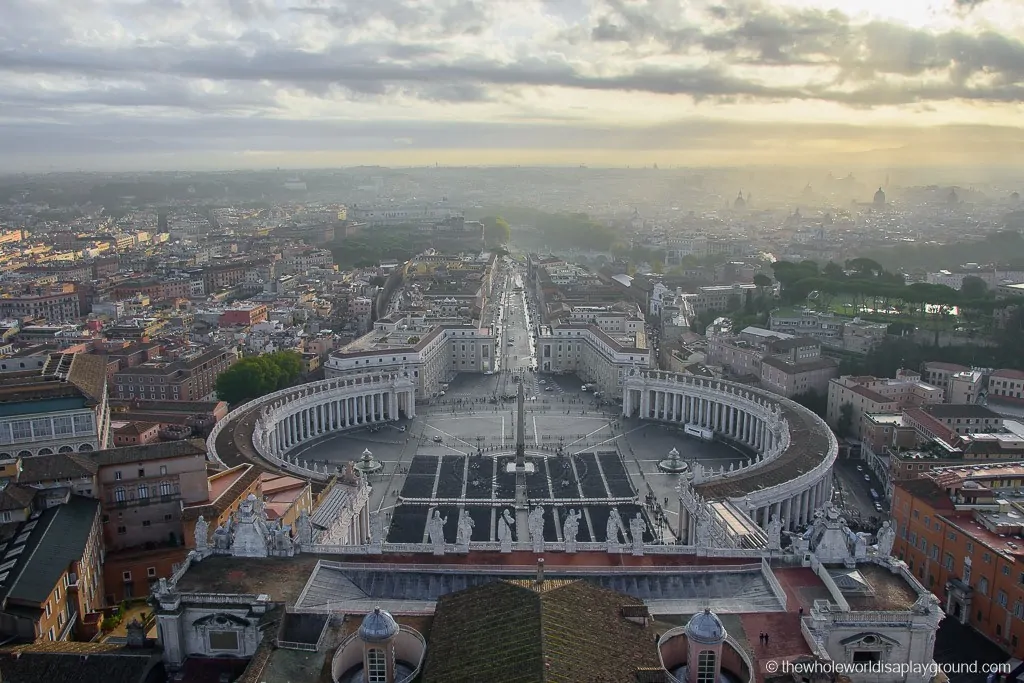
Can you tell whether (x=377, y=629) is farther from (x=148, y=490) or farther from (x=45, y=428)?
(x=45, y=428)

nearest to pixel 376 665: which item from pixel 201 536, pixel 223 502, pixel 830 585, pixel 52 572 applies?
pixel 201 536

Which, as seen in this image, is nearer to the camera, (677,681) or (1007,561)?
(677,681)

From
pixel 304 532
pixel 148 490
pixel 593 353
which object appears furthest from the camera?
pixel 593 353

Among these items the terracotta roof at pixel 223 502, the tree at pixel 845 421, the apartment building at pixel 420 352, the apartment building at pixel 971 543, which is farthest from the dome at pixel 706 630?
the apartment building at pixel 420 352

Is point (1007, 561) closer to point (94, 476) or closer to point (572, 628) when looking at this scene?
point (572, 628)

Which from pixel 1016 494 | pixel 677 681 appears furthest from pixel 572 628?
pixel 1016 494

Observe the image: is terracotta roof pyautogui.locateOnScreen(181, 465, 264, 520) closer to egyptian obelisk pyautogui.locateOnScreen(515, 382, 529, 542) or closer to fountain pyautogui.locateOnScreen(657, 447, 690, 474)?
egyptian obelisk pyautogui.locateOnScreen(515, 382, 529, 542)
